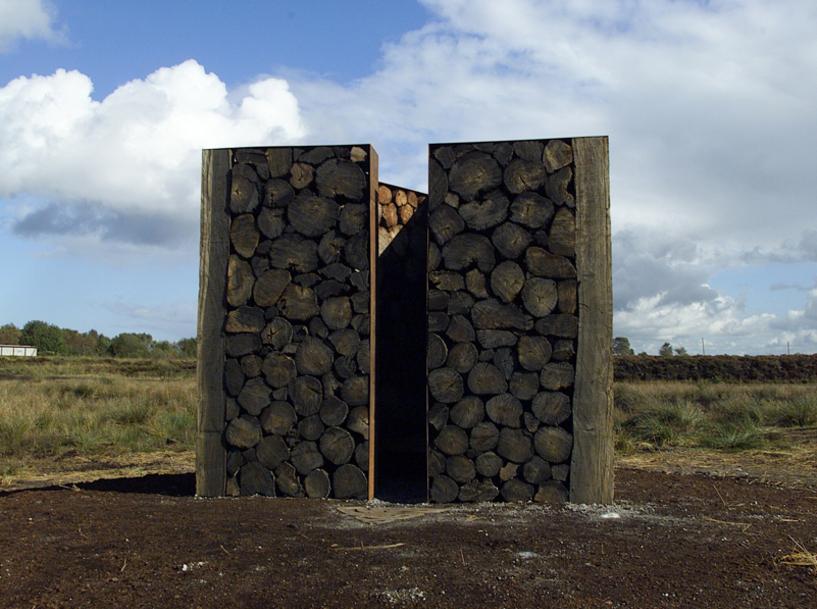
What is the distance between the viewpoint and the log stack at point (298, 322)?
7.40 m

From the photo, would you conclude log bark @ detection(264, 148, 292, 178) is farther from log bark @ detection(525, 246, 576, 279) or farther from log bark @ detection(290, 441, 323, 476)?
log bark @ detection(290, 441, 323, 476)

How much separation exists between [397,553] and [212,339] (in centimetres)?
317

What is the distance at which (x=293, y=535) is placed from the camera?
5883 mm

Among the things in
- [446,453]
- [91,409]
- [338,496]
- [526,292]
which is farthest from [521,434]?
[91,409]

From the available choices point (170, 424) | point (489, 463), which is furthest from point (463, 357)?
point (170, 424)

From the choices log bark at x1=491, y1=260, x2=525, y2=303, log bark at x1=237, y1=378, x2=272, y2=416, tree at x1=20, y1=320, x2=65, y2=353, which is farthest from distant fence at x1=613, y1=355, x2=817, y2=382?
tree at x1=20, y1=320, x2=65, y2=353

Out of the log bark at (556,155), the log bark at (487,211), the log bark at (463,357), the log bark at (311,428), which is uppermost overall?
the log bark at (556,155)

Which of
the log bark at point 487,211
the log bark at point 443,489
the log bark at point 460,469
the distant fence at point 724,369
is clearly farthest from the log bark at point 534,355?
the distant fence at point 724,369

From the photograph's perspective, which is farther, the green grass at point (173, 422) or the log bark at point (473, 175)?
the green grass at point (173, 422)

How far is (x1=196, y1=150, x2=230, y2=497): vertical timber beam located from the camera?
7672 millimetres

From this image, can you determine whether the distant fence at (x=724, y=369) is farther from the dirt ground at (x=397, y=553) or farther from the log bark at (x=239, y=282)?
the log bark at (x=239, y=282)

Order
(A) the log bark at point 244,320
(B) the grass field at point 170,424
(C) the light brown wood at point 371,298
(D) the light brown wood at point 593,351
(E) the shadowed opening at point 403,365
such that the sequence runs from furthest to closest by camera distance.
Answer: (B) the grass field at point 170,424 < (E) the shadowed opening at point 403,365 < (A) the log bark at point 244,320 < (C) the light brown wood at point 371,298 < (D) the light brown wood at point 593,351

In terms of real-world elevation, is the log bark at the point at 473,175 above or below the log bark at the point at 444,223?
above

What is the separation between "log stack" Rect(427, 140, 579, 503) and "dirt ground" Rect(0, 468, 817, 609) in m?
0.44
